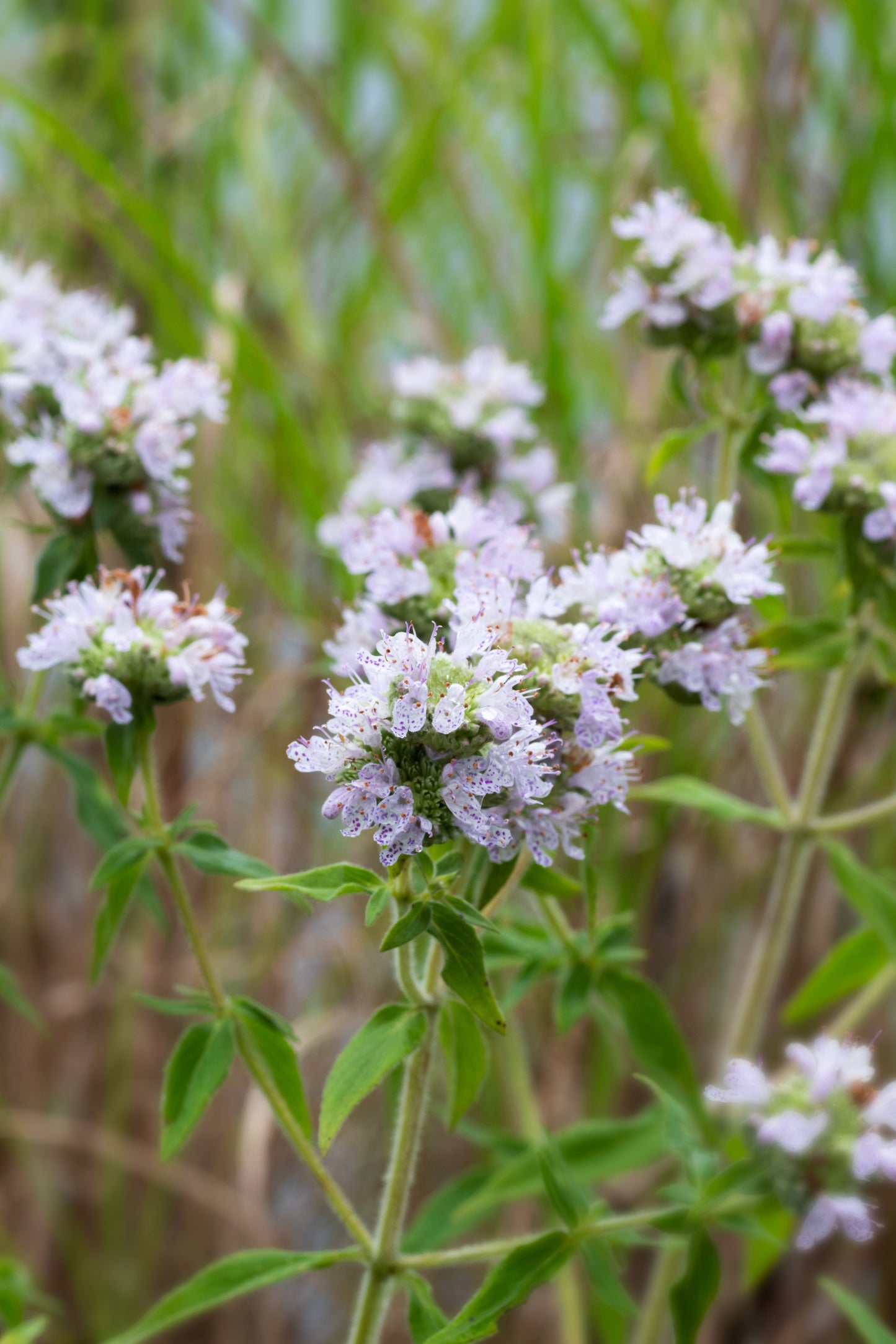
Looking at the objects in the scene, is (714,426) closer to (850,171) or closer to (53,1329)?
(850,171)

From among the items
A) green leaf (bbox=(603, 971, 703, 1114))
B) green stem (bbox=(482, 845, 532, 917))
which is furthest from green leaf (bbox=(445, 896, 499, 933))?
green leaf (bbox=(603, 971, 703, 1114))

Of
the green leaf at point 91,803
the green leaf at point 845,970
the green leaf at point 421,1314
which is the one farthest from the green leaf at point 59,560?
the green leaf at point 845,970

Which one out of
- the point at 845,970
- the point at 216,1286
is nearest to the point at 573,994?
the point at 216,1286

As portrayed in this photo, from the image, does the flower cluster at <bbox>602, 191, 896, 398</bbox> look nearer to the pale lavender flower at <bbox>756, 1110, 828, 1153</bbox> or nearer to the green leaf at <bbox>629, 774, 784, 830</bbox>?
the green leaf at <bbox>629, 774, 784, 830</bbox>

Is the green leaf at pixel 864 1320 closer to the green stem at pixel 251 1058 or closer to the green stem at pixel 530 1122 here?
the green stem at pixel 530 1122

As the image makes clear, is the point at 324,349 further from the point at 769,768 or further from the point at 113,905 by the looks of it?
the point at 113,905

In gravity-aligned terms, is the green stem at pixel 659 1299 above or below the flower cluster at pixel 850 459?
below
